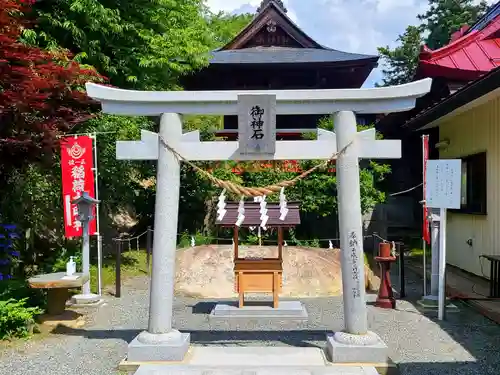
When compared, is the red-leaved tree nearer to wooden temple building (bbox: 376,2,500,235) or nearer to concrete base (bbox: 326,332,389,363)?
concrete base (bbox: 326,332,389,363)

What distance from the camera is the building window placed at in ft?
34.3

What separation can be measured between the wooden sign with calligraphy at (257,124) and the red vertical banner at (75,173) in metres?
4.50

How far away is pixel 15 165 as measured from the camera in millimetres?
8312

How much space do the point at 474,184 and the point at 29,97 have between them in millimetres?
9043

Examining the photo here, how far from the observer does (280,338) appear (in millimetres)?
6785

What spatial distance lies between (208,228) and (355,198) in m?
9.93

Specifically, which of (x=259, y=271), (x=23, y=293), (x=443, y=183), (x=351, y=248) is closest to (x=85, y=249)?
(x=23, y=293)

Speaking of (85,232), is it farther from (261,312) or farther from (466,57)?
(466,57)

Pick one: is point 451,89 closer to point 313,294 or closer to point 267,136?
point 313,294

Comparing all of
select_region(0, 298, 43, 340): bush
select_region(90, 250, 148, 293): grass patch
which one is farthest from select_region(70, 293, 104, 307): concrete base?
select_region(0, 298, 43, 340): bush

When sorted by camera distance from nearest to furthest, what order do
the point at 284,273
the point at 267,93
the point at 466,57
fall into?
1. the point at 267,93
2. the point at 284,273
3. the point at 466,57

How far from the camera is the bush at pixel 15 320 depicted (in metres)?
6.62

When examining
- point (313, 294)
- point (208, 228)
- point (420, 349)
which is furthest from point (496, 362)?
point (208, 228)

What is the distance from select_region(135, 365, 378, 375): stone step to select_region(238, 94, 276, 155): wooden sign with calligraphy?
7.80 feet
